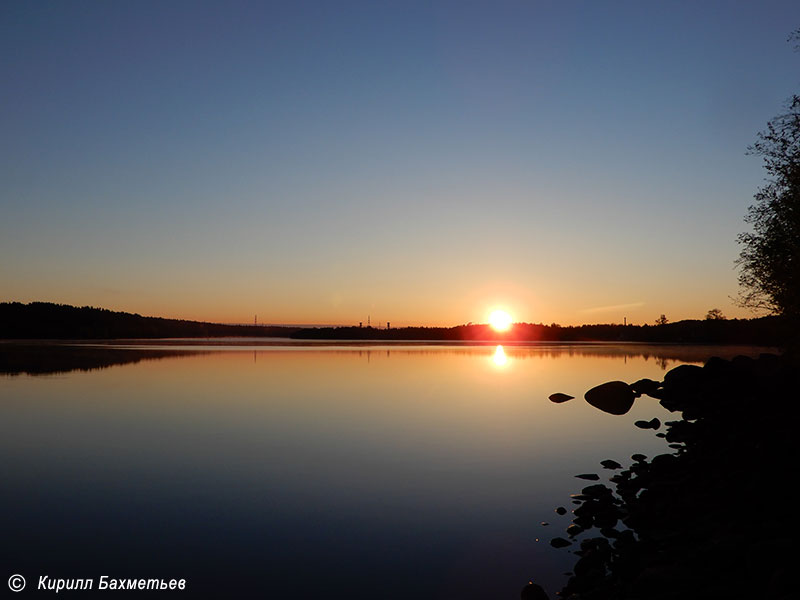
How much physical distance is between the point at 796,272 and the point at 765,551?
1119 inches

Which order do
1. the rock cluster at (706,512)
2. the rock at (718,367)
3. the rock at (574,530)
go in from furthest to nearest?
the rock at (718,367) → the rock at (574,530) → the rock cluster at (706,512)

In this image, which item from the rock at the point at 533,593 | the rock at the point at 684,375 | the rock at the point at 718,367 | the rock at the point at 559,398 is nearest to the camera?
the rock at the point at 533,593

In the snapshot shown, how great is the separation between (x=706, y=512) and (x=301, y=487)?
8958 millimetres

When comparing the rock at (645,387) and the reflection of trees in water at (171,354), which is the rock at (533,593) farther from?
the reflection of trees in water at (171,354)

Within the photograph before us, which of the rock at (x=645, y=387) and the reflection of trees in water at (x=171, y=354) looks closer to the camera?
the rock at (x=645, y=387)

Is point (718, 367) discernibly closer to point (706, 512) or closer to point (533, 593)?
point (706, 512)

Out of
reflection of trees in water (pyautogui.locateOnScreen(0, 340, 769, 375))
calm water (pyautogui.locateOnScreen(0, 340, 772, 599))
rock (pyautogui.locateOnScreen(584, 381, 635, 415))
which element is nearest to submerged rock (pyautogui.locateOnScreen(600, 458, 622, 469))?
calm water (pyautogui.locateOnScreen(0, 340, 772, 599))

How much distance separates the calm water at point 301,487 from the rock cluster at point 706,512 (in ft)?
2.52

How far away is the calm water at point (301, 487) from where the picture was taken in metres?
9.70

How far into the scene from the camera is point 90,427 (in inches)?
845

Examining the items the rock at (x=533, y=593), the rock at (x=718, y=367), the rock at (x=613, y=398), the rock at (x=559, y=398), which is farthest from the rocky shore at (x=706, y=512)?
the rock at (x=559, y=398)

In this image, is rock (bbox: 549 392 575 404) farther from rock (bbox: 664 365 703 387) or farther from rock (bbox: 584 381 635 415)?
rock (bbox: 664 365 703 387)

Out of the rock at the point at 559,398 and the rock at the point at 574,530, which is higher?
the rock at the point at 559,398

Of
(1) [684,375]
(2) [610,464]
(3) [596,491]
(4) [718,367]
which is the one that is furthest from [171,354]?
(3) [596,491]
